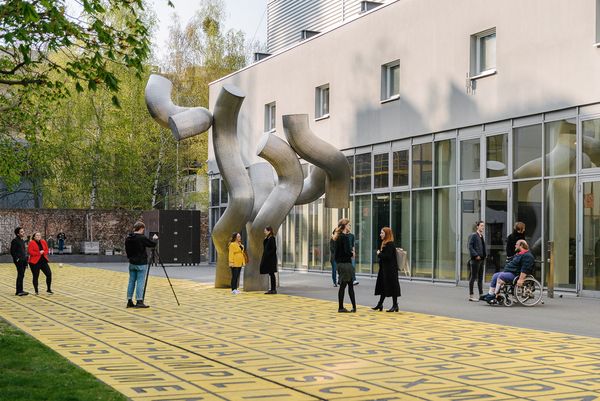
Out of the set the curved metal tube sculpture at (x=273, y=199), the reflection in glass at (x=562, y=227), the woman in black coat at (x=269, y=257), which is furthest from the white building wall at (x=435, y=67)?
the woman in black coat at (x=269, y=257)

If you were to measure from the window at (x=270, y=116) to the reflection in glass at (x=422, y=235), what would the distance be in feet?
40.1

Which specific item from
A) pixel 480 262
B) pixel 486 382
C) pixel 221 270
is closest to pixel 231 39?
pixel 221 270

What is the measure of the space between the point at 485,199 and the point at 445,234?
2.52 metres

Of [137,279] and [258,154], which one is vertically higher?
[258,154]

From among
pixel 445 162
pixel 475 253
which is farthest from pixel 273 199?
pixel 445 162

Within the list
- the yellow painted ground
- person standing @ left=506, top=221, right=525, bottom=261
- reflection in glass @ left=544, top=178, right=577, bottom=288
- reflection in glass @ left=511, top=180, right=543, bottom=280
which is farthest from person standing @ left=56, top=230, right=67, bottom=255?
person standing @ left=506, top=221, right=525, bottom=261

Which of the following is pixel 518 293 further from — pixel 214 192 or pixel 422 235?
pixel 214 192

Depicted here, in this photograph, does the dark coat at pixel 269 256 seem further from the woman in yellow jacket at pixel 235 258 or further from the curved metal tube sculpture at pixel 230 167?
the curved metal tube sculpture at pixel 230 167

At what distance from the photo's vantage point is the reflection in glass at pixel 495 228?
84.3ft

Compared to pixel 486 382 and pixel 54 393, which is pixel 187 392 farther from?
pixel 486 382

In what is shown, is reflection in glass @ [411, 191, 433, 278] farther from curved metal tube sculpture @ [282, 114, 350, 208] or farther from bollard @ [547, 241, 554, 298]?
bollard @ [547, 241, 554, 298]

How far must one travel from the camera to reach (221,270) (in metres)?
26.3

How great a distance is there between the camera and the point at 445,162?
28594mm

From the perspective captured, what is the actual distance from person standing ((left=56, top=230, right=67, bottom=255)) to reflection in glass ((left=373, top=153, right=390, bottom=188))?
24.6 m
